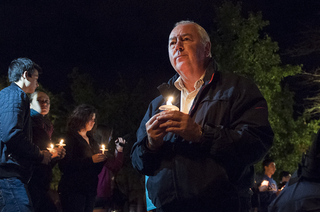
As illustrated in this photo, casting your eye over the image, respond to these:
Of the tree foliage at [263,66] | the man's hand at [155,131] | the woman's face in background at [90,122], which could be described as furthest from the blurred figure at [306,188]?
the tree foliage at [263,66]

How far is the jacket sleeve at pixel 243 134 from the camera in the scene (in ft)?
6.53

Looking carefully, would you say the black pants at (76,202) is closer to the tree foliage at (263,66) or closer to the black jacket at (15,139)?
the black jacket at (15,139)

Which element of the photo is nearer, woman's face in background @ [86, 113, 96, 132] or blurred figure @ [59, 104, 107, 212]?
blurred figure @ [59, 104, 107, 212]

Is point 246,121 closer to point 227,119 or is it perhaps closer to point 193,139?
point 227,119

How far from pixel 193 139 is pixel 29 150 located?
2.13 metres

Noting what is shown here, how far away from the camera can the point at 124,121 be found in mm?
19750

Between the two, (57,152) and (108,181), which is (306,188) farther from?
(108,181)

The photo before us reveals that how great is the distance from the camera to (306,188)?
7.41 ft

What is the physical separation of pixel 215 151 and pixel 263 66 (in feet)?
42.2

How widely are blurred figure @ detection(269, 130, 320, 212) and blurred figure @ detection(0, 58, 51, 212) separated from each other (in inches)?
94.1

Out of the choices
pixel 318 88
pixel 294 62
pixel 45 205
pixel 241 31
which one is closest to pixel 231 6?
pixel 241 31

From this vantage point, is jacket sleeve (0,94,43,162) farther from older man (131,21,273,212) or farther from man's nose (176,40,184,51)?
man's nose (176,40,184,51)

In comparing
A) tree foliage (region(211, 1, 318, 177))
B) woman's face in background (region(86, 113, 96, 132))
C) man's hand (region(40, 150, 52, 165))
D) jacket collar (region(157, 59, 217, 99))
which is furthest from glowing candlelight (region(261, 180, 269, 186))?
tree foliage (region(211, 1, 318, 177))

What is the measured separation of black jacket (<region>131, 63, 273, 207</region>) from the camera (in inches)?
79.0
